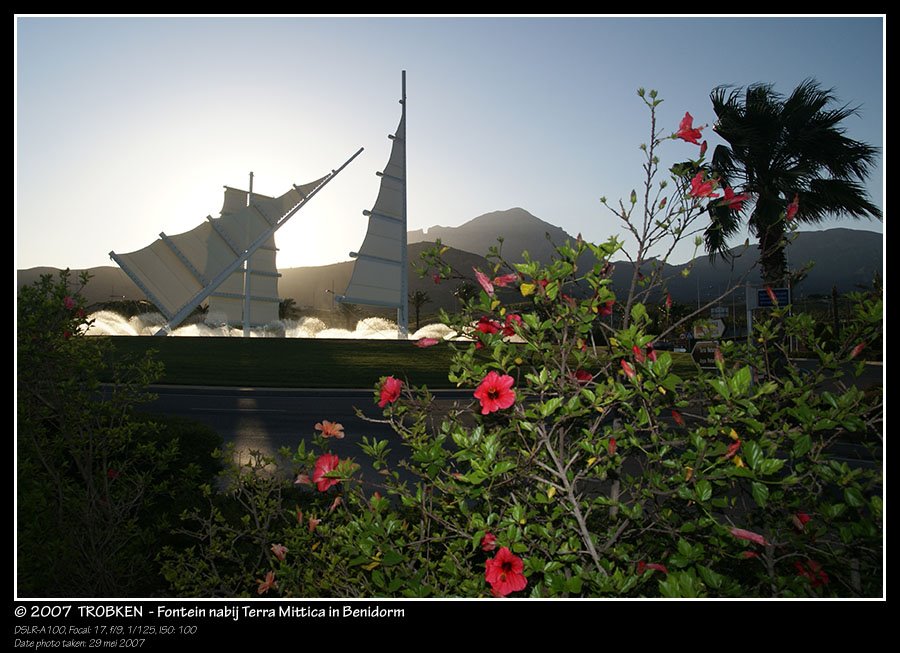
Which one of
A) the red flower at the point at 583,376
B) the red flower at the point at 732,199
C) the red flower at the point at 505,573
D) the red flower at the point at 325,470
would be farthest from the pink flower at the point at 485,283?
the red flower at the point at 732,199

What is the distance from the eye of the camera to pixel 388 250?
119 ft

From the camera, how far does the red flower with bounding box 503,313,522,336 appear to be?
2.83 metres

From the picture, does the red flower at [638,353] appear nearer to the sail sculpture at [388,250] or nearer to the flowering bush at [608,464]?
the flowering bush at [608,464]

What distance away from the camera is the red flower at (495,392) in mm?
2428

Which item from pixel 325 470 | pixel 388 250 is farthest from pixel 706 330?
pixel 388 250

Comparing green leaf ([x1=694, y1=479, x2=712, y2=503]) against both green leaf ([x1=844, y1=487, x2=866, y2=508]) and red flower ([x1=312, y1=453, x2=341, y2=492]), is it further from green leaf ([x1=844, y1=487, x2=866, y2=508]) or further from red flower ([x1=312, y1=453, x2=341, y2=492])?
red flower ([x1=312, y1=453, x2=341, y2=492])

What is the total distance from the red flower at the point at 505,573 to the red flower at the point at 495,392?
20.3 inches

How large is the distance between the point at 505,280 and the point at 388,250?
3389 centimetres

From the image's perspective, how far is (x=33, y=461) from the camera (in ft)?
13.3

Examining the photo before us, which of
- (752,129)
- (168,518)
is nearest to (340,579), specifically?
(168,518)

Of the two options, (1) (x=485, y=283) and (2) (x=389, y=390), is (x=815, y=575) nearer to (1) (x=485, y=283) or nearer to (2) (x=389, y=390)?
(1) (x=485, y=283)

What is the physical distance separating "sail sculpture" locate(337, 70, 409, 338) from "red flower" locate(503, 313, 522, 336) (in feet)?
105
